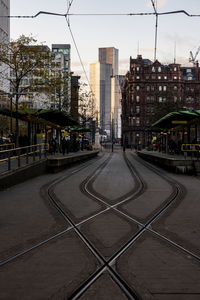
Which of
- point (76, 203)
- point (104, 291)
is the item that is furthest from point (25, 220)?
point (104, 291)

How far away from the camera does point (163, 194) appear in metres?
10.7

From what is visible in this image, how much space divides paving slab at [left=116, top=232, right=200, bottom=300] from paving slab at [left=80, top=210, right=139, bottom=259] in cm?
27

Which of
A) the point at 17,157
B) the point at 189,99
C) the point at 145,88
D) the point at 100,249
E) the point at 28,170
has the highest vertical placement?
the point at 145,88

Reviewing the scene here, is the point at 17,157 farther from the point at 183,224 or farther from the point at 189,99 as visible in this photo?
the point at 189,99

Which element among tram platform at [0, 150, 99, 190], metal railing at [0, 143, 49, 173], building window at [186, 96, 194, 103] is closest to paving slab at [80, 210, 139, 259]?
tram platform at [0, 150, 99, 190]

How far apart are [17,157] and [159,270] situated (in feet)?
34.6

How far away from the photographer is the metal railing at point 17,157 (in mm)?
12666

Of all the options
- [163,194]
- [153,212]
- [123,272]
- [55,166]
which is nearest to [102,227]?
[153,212]

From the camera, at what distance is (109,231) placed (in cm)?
610

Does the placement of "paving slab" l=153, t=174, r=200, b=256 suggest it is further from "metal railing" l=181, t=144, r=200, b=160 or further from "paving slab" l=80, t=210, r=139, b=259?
"metal railing" l=181, t=144, r=200, b=160

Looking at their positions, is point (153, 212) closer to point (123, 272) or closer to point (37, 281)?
point (123, 272)

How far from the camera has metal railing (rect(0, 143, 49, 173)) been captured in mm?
12666

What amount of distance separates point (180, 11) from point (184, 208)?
7.76 metres

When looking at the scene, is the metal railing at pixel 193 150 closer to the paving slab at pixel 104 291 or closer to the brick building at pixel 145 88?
the paving slab at pixel 104 291
